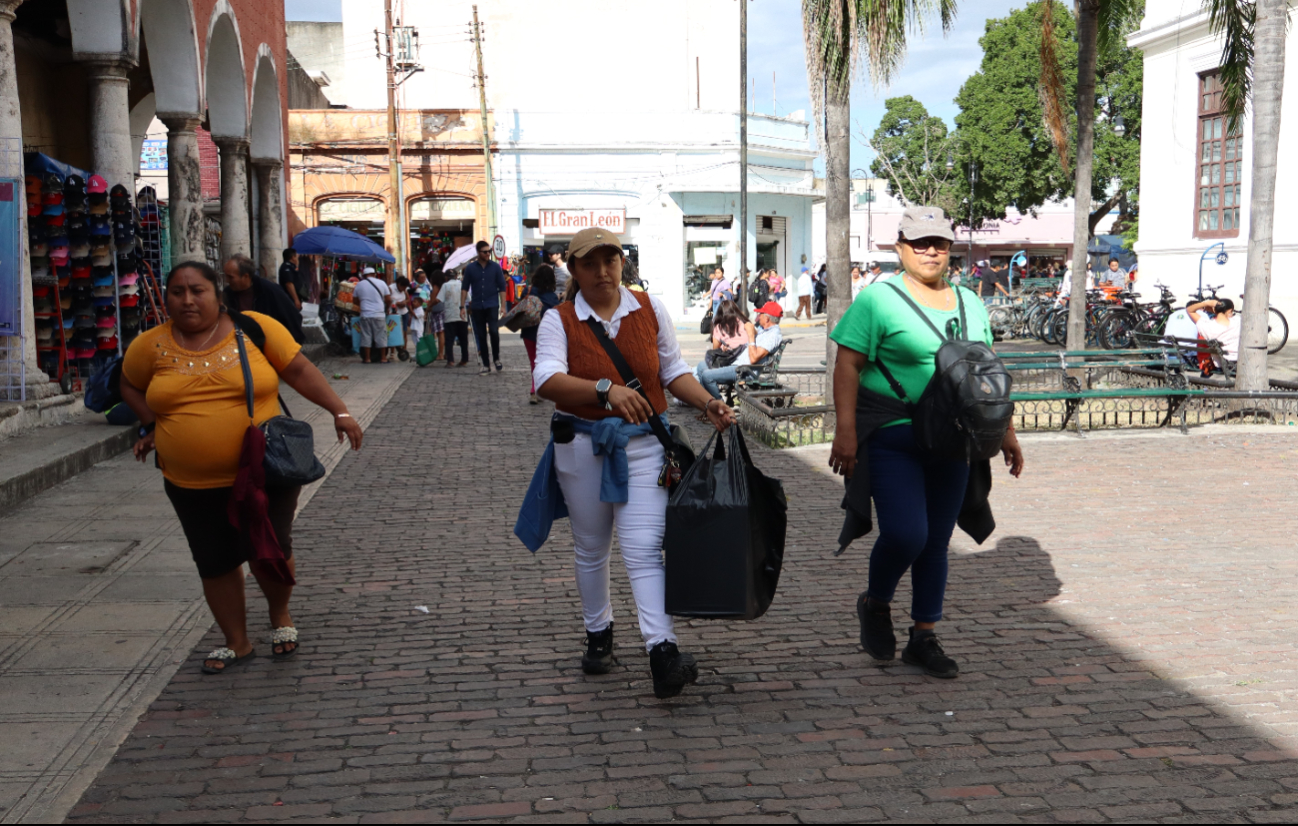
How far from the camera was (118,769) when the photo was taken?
3801mm

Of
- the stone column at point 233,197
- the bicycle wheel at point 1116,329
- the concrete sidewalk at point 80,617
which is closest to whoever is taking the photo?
the concrete sidewalk at point 80,617

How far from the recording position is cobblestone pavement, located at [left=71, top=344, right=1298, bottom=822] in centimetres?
354

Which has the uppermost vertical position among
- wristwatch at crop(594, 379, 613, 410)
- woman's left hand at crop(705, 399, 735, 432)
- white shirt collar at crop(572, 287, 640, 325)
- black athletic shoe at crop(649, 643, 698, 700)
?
white shirt collar at crop(572, 287, 640, 325)

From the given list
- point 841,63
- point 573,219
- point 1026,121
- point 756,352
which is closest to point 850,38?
point 841,63

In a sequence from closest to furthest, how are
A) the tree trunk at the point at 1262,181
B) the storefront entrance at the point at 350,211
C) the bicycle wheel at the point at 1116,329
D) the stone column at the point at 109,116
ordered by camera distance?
the tree trunk at the point at 1262,181, the stone column at the point at 109,116, the bicycle wheel at the point at 1116,329, the storefront entrance at the point at 350,211

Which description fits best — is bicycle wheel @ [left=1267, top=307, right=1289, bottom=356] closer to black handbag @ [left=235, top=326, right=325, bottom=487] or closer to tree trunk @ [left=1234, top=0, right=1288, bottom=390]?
tree trunk @ [left=1234, top=0, right=1288, bottom=390]

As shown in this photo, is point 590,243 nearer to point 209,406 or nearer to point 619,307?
point 619,307

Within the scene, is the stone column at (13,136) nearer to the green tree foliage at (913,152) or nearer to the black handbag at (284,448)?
the black handbag at (284,448)

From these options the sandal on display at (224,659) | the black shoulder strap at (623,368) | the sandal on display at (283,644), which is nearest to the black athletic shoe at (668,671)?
the black shoulder strap at (623,368)

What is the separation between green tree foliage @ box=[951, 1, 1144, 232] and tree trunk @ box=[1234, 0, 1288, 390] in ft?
109

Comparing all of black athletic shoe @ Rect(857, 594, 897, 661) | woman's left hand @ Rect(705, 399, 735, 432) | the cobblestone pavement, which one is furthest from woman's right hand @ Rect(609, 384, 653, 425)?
black athletic shoe @ Rect(857, 594, 897, 661)

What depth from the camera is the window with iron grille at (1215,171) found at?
74.4 ft

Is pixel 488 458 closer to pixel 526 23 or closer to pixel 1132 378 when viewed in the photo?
pixel 1132 378

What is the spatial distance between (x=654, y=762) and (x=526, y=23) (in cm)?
3702
